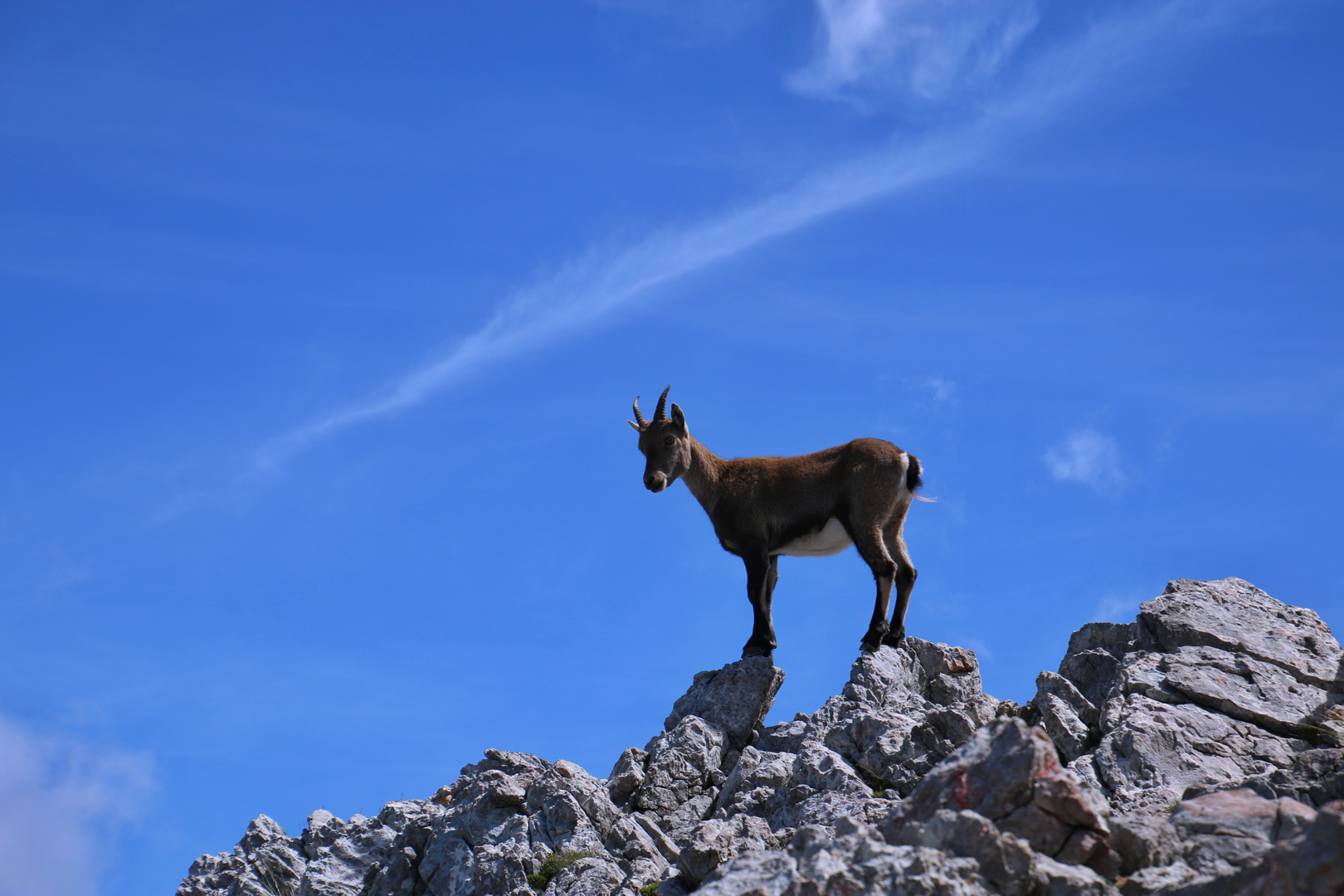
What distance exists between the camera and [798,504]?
18.1 m

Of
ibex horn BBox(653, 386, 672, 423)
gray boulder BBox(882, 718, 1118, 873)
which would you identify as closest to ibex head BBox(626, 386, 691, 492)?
ibex horn BBox(653, 386, 672, 423)

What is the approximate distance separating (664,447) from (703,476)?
2.86ft

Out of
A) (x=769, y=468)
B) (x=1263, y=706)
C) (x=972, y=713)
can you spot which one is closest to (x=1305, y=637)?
(x=1263, y=706)

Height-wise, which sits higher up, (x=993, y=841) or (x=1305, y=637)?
(x=1305, y=637)

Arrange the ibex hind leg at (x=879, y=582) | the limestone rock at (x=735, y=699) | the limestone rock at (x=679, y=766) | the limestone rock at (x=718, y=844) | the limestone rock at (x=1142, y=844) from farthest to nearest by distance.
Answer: the ibex hind leg at (x=879, y=582)
the limestone rock at (x=735, y=699)
the limestone rock at (x=679, y=766)
the limestone rock at (x=718, y=844)
the limestone rock at (x=1142, y=844)

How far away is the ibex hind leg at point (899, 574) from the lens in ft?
57.3

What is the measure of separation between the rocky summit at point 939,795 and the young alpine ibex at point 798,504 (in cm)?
108

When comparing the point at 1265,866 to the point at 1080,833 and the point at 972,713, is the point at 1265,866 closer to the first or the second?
the point at 1080,833

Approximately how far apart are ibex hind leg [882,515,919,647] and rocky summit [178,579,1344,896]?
14.4 inches

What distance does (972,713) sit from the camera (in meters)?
13.6

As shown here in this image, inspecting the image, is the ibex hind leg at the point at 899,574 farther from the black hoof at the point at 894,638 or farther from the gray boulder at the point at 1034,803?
the gray boulder at the point at 1034,803

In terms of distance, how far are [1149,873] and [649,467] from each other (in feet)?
39.8

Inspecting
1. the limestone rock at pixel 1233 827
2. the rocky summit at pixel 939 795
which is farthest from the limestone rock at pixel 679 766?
the limestone rock at pixel 1233 827

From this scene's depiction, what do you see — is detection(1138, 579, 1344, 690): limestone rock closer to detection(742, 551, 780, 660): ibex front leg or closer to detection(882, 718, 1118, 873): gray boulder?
detection(742, 551, 780, 660): ibex front leg
